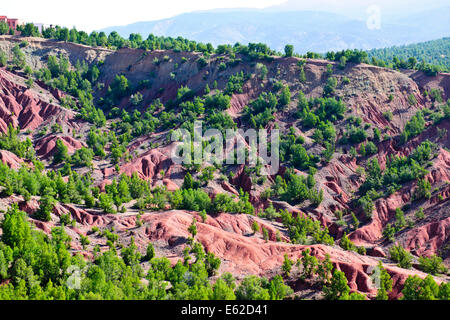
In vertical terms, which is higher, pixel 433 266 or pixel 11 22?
pixel 11 22

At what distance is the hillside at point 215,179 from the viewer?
148 feet

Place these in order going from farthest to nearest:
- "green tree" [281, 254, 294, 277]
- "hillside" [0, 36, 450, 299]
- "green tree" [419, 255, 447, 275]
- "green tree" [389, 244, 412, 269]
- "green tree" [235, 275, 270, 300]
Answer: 1. "green tree" [389, 244, 412, 269]
2. "green tree" [419, 255, 447, 275]
3. "green tree" [281, 254, 294, 277]
4. "hillside" [0, 36, 450, 299]
5. "green tree" [235, 275, 270, 300]

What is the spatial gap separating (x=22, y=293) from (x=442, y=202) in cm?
6429

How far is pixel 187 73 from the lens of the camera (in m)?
121

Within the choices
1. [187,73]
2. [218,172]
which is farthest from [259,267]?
[187,73]

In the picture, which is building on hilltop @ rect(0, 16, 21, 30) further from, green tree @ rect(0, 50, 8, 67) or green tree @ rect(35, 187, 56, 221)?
green tree @ rect(35, 187, 56, 221)

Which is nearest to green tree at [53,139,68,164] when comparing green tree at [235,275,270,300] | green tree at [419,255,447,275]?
green tree at [235,275,270,300]

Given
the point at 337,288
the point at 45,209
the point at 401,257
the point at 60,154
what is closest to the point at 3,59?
the point at 60,154

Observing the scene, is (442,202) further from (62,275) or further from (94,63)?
(94,63)

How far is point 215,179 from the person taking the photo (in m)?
83.1

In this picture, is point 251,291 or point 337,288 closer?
point 251,291

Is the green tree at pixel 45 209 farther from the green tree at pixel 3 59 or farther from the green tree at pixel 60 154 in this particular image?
the green tree at pixel 3 59

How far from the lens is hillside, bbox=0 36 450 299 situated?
45156 mm

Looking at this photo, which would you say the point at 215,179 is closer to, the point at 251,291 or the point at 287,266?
the point at 287,266
